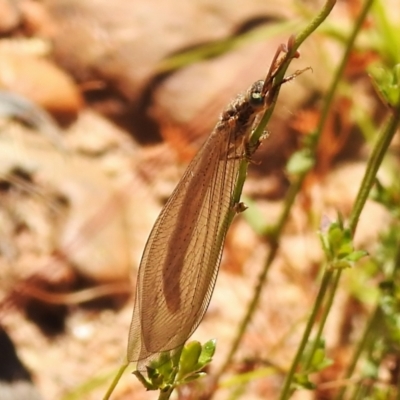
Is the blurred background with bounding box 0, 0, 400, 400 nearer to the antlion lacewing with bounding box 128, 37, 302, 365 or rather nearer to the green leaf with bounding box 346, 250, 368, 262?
the antlion lacewing with bounding box 128, 37, 302, 365

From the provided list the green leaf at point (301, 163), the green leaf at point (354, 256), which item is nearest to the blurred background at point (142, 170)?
the green leaf at point (301, 163)

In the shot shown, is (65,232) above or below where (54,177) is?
below

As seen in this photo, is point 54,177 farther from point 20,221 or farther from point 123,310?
point 123,310

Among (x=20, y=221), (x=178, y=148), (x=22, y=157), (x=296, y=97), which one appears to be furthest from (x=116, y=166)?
(x=296, y=97)

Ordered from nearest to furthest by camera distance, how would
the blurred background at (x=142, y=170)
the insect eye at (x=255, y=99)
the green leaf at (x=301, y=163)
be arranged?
the insect eye at (x=255, y=99)
the green leaf at (x=301, y=163)
the blurred background at (x=142, y=170)

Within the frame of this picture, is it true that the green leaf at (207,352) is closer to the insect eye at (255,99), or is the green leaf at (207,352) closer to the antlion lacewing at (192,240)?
the antlion lacewing at (192,240)
